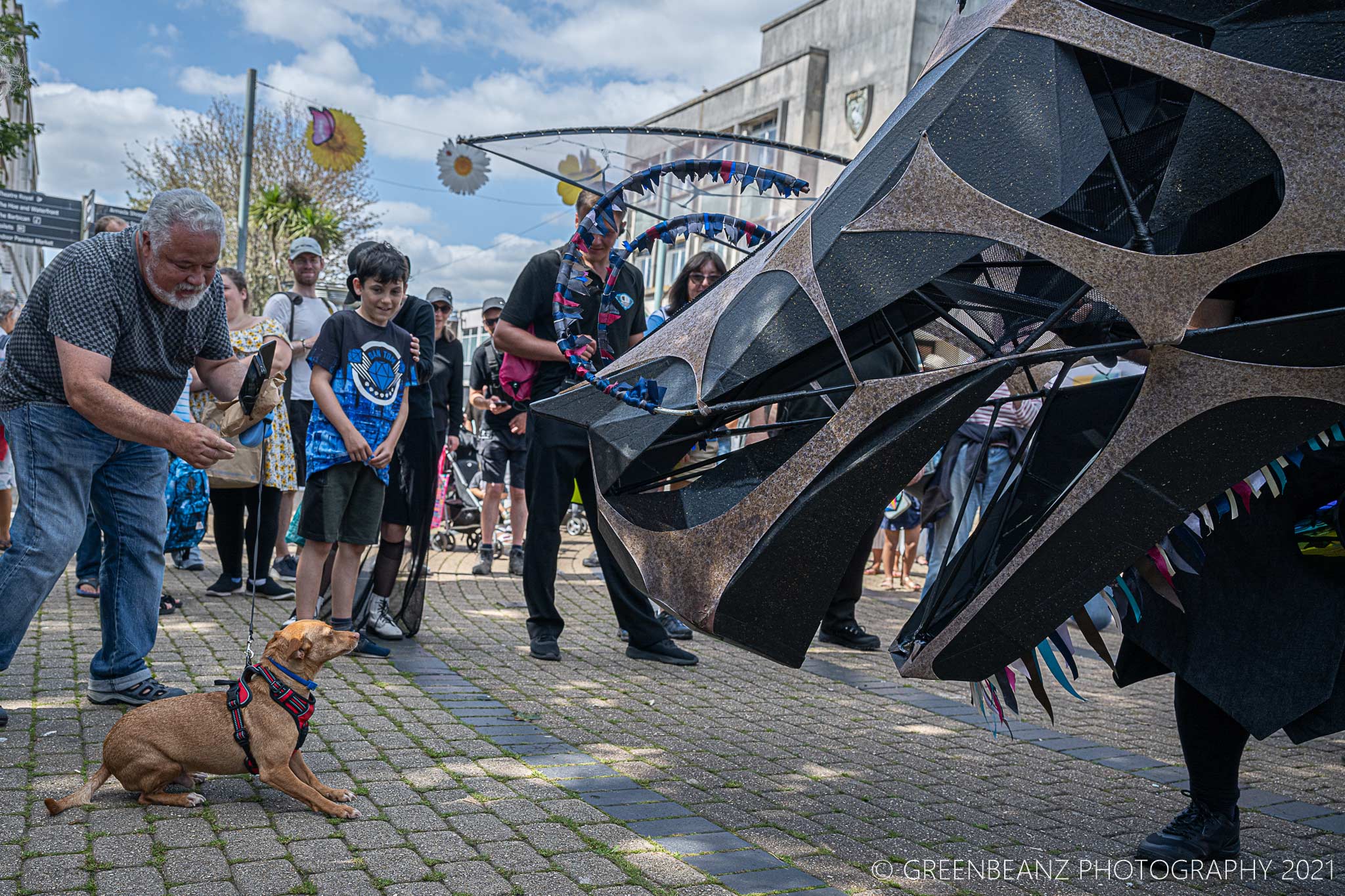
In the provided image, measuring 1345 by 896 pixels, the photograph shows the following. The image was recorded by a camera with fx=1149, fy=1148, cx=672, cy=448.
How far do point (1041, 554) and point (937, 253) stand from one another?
791 millimetres

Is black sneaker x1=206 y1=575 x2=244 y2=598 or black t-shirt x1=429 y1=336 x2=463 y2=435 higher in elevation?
black t-shirt x1=429 y1=336 x2=463 y2=435

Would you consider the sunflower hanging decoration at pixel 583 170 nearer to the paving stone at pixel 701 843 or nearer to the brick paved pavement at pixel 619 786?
the brick paved pavement at pixel 619 786

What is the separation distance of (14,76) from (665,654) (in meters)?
7.47

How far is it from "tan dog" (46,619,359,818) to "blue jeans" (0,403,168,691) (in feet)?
3.10

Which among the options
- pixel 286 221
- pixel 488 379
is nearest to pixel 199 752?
pixel 488 379

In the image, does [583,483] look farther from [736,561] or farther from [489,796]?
[736,561]

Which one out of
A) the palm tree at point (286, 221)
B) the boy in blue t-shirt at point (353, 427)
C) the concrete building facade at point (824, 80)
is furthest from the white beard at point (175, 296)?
the palm tree at point (286, 221)

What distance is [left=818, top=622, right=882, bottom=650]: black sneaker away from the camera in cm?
721

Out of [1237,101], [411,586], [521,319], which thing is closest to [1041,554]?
[1237,101]

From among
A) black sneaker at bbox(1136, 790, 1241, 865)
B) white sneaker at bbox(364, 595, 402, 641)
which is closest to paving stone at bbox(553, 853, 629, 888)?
black sneaker at bbox(1136, 790, 1241, 865)

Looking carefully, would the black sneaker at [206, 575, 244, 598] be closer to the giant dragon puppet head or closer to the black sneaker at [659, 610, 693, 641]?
the black sneaker at [659, 610, 693, 641]

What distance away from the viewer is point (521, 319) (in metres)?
6.24

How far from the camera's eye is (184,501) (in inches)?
305

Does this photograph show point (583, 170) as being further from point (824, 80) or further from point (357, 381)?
point (824, 80)
